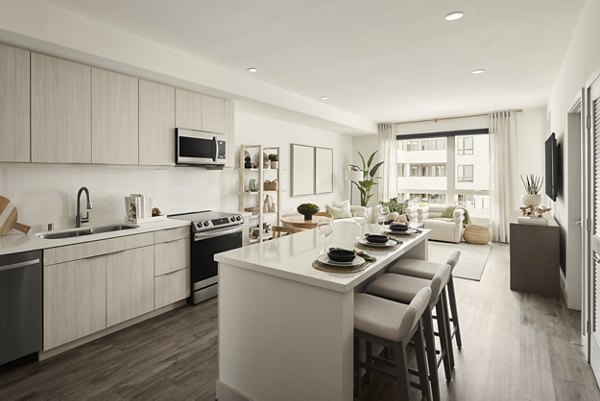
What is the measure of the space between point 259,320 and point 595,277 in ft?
7.43

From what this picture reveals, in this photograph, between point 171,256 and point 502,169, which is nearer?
point 171,256

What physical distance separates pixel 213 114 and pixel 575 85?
3.70m

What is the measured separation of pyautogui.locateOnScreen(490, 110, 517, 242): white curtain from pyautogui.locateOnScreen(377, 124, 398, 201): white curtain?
2000 millimetres

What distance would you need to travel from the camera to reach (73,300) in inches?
99.7

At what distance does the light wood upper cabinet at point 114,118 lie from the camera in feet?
9.62

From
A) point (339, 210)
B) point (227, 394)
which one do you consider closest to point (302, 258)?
point (227, 394)

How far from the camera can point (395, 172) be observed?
25.5ft

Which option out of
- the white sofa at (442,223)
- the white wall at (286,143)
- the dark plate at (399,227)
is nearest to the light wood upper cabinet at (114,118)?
the white wall at (286,143)

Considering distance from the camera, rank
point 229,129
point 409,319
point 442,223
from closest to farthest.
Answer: point 409,319, point 229,129, point 442,223

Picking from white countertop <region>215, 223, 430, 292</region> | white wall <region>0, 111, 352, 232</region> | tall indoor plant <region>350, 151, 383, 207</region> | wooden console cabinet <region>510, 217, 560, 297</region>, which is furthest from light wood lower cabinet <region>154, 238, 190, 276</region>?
tall indoor plant <region>350, 151, 383, 207</region>

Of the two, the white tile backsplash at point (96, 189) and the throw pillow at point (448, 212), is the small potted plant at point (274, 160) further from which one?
the throw pillow at point (448, 212)

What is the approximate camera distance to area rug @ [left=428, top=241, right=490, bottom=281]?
14.8 feet

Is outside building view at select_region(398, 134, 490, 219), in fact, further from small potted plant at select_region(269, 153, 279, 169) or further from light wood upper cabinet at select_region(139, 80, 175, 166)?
light wood upper cabinet at select_region(139, 80, 175, 166)

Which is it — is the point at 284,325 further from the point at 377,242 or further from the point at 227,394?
the point at 377,242
